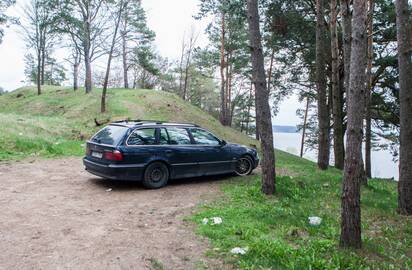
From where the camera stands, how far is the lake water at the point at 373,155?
2916cm

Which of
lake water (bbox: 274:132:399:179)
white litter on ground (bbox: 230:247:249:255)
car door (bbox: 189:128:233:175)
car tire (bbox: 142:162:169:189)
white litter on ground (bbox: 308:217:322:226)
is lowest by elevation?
lake water (bbox: 274:132:399:179)

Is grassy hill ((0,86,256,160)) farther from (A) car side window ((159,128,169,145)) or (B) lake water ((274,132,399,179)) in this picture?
(B) lake water ((274,132,399,179))

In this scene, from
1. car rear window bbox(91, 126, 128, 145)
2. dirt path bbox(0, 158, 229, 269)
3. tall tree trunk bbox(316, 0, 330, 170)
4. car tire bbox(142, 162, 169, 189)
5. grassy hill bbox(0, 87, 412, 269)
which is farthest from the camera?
tall tree trunk bbox(316, 0, 330, 170)

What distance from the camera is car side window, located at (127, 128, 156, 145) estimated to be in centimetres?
802

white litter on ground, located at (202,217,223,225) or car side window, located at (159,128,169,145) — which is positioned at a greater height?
car side window, located at (159,128,169,145)

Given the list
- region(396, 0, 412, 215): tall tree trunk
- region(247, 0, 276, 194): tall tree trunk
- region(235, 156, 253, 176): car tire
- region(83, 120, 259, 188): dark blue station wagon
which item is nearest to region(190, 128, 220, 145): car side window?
region(83, 120, 259, 188): dark blue station wagon

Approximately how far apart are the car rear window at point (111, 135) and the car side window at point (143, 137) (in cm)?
21

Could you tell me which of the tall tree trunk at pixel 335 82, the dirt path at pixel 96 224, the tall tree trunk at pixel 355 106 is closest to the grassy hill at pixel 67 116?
the dirt path at pixel 96 224

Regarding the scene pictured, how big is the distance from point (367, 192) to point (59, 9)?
100.0 feet

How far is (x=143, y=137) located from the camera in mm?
8219

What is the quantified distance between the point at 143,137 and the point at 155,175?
0.93 m

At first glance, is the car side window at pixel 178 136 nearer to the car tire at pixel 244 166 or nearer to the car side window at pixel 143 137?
the car side window at pixel 143 137

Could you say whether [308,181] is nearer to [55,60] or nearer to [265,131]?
[265,131]

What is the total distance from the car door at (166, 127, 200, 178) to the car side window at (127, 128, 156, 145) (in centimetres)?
42
